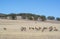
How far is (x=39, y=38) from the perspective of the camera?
18.9 metres

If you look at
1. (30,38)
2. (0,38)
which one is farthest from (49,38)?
(0,38)

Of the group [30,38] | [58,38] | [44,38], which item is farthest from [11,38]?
[58,38]

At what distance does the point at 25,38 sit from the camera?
18828mm

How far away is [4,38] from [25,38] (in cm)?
174

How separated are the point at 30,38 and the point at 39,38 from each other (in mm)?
767

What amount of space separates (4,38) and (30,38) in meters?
2.16

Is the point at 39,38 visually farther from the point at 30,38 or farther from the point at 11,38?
the point at 11,38

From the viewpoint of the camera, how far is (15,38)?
61.7ft

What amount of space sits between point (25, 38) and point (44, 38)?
1.58m

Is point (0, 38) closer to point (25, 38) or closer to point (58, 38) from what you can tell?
point (25, 38)

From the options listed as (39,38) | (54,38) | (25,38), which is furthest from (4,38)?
(54,38)

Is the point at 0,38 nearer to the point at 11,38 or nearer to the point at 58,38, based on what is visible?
Result: the point at 11,38

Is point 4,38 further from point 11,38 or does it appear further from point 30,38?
point 30,38

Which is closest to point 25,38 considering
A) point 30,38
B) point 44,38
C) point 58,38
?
point 30,38
